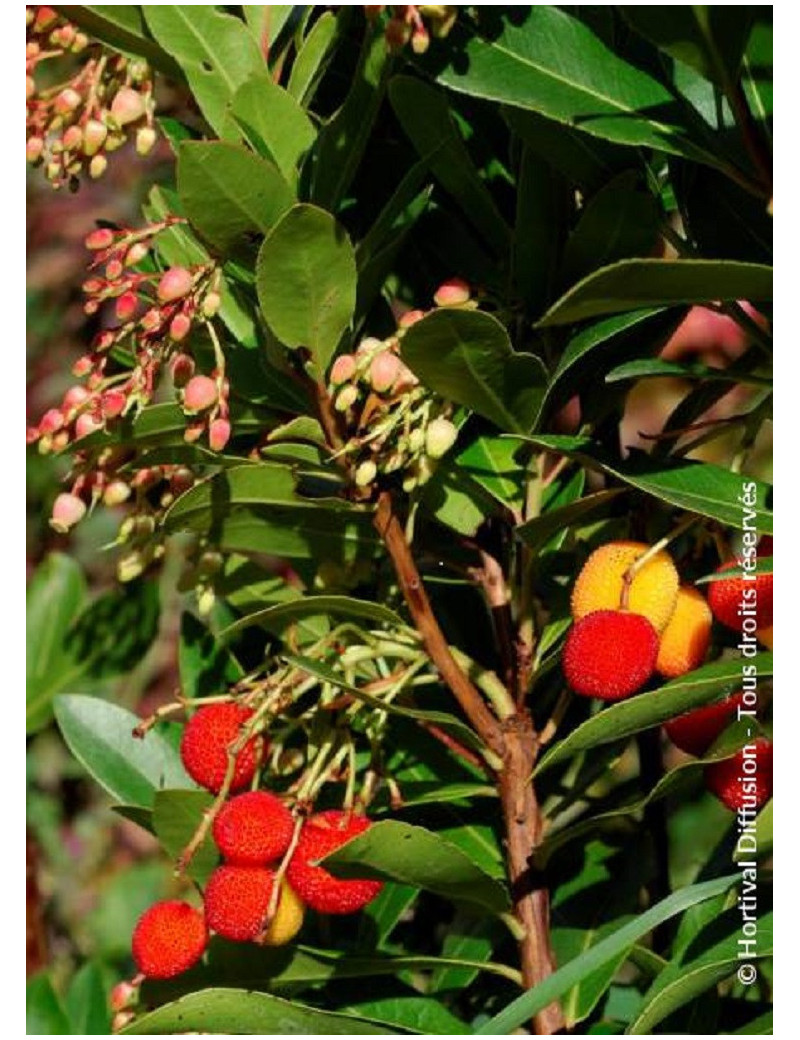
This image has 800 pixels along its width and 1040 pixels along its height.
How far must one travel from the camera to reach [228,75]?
87 centimetres

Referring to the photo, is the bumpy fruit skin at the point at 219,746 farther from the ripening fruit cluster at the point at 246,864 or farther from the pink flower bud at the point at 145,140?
the pink flower bud at the point at 145,140

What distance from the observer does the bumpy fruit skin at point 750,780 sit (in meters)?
0.85

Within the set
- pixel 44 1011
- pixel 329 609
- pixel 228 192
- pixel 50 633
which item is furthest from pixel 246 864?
pixel 50 633

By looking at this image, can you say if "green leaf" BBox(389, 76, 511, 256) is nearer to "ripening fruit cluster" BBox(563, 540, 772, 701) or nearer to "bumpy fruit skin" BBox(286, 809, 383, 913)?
"ripening fruit cluster" BBox(563, 540, 772, 701)

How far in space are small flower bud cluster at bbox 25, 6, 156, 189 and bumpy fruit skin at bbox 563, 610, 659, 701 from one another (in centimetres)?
35

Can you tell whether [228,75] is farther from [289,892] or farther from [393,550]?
[289,892]

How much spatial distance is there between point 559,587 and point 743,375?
0.58ft

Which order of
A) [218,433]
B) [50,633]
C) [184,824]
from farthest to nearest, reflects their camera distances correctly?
[50,633] → [184,824] → [218,433]

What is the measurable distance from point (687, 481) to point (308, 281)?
209mm

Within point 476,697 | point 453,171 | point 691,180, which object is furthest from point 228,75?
point 476,697

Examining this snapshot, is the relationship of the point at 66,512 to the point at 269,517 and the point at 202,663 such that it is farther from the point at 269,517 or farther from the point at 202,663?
the point at 202,663

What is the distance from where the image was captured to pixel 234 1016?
35.6 inches

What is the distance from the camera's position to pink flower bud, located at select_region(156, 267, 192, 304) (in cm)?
82
